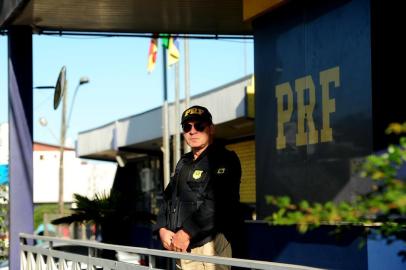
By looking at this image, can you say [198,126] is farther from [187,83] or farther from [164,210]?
[187,83]

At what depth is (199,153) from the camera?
5.48 m

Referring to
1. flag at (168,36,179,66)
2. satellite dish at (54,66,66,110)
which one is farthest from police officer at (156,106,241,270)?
flag at (168,36,179,66)

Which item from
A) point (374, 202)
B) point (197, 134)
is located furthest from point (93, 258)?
point (374, 202)

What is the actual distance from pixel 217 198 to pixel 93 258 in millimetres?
1615

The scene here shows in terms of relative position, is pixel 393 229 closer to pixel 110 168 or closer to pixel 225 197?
pixel 225 197

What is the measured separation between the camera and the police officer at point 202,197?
537 centimetres

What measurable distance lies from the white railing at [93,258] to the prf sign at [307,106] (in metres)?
1.62

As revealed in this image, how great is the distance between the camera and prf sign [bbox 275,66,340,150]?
638 centimetres

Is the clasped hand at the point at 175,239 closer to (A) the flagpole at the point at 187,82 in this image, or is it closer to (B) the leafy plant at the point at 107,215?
(B) the leafy plant at the point at 107,215

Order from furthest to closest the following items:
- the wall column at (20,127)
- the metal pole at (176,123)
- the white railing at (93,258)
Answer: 1. the metal pole at (176,123)
2. the wall column at (20,127)
3. the white railing at (93,258)

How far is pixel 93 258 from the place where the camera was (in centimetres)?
657

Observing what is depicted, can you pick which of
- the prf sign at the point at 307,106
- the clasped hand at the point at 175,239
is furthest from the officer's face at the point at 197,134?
the prf sign at the point at 307,106

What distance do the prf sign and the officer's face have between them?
126cm

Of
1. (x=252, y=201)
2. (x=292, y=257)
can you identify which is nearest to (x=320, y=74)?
(x=292, y=257)
